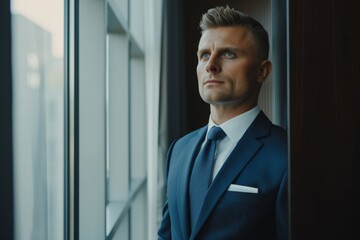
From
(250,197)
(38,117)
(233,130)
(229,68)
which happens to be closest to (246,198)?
(250,197)

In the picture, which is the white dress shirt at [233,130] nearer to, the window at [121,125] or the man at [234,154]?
the man at [234,154]

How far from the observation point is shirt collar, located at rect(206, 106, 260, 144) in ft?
2.12

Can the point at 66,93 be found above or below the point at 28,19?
below

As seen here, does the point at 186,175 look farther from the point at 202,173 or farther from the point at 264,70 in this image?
the point at 264,70

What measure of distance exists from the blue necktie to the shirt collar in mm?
14

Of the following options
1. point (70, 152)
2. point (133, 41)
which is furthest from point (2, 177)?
point (133, 41)

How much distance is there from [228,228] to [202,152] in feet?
0.51

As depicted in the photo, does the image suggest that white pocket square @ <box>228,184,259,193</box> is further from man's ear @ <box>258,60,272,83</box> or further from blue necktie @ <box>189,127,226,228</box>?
man's ear @ <box>258,60,272,83</box>
